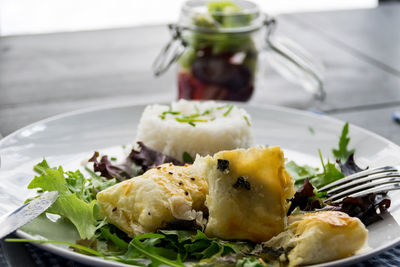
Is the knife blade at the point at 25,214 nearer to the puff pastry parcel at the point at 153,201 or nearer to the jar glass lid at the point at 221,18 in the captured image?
the puff pastry parcel at the point at 153,201

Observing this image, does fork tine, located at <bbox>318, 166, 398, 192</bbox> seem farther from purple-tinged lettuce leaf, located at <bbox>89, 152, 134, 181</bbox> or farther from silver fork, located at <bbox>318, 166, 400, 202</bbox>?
purple-tinged lettuce leaf, located at <bbox>89, 152, 134, 181</bbox>

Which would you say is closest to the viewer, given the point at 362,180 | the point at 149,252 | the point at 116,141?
the point at 149,252

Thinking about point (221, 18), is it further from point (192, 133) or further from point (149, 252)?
point (149, 252)

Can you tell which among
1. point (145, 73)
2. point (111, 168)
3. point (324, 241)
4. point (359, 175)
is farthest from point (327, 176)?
point (145, 73)

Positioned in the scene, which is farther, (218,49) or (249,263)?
(218,49)

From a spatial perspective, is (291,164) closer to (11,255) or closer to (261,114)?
(261,114)

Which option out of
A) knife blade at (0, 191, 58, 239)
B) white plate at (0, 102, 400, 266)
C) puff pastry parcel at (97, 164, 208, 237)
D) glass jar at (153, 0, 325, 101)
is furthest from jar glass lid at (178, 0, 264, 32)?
knife blade at (0, 191, 58, 239)

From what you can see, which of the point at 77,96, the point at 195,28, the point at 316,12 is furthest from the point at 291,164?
the point at 316,12
